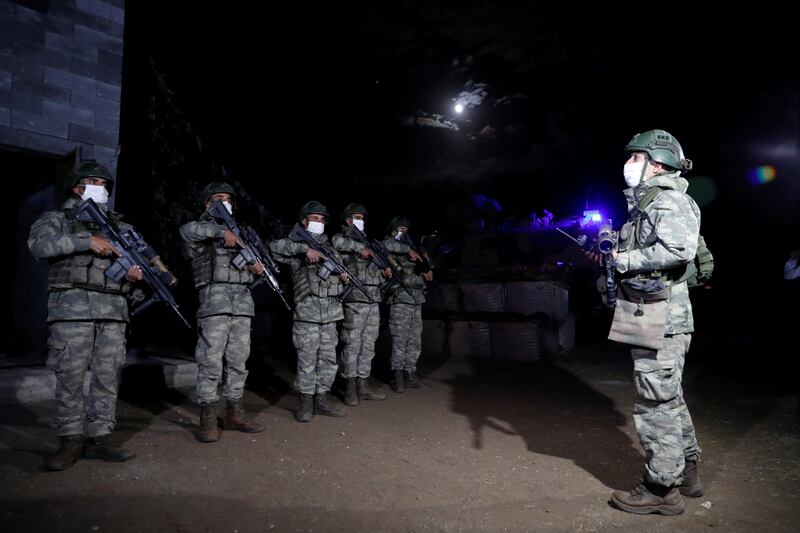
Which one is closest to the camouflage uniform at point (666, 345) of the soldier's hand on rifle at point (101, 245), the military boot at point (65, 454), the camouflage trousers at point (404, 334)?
the soldier's hand on rifle at point (101, 245)

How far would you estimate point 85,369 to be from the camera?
3.65 metres

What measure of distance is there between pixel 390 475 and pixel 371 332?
2.75 metres

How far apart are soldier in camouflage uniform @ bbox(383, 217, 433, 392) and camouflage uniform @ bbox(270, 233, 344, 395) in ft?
5.33

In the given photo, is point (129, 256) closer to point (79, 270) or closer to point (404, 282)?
point (79, 270)

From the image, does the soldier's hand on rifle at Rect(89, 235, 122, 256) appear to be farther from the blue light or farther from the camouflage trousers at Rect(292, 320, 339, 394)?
the blue light

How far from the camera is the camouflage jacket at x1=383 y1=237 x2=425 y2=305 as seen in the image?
6.91 metres

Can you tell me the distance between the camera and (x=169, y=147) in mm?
11664

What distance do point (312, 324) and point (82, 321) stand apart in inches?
85.2

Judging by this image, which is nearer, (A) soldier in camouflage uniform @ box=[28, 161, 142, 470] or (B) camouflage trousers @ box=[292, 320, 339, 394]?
(A) soldier in camouflage uniform @ box=[28, 161, 142, 470]

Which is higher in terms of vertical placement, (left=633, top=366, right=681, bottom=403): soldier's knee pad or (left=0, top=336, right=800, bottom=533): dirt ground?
(left=633, top=366, right=681, bottom=403): soldier's knee pad

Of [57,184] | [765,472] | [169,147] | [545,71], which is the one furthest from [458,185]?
[765,472]

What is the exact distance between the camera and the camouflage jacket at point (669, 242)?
9.43ft

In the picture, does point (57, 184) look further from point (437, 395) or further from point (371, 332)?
point (437, 395)

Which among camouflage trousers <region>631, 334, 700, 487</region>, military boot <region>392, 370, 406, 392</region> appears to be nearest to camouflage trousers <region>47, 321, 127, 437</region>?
military boot <region>392, 370, 406, 392</region>
